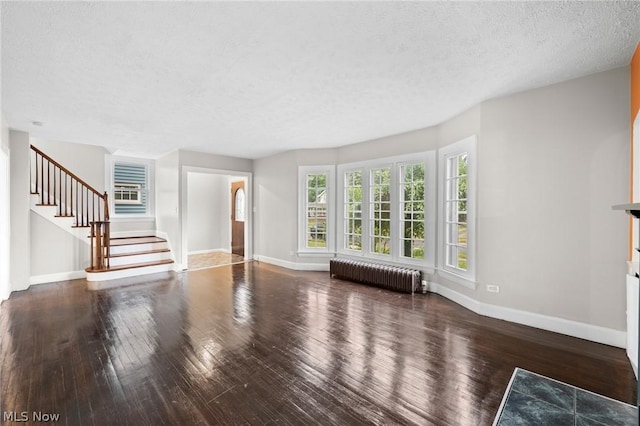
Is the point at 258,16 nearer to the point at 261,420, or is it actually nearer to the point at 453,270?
the point at 261,420

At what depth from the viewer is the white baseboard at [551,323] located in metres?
2.91

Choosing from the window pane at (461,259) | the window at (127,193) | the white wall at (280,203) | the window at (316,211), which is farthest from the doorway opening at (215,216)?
the window pane at (461,259)

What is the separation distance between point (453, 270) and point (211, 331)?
3.60 meters

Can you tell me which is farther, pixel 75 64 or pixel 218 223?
pixel 218 223

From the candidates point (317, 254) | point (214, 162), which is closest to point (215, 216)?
point (214, 162)

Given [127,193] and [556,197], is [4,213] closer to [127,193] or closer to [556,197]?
[127,193]

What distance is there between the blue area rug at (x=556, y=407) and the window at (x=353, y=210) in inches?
151

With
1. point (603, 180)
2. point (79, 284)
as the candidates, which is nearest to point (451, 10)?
point (603, 180)

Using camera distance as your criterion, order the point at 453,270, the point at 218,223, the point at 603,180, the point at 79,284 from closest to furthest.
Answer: the point at 603,180 < the point at 453,270 < the point at 79,284 < the point at 218,223

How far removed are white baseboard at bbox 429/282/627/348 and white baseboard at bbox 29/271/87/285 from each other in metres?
7.36

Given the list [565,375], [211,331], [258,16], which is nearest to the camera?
[258,16]

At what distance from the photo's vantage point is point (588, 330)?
3.04 metres

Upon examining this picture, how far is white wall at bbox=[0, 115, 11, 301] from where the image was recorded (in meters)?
4.12

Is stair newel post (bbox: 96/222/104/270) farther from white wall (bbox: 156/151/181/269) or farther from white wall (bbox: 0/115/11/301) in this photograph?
white wall (bbox: 156/151/181/269)
